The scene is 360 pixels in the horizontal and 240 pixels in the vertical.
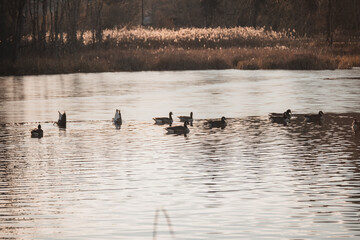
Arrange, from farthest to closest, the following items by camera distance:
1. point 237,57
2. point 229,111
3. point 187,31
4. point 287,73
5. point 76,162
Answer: point 187,31 < point 237,57 < point 287,73 < point 229,111 < point 76,162

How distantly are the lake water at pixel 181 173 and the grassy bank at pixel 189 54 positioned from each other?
62.8ft

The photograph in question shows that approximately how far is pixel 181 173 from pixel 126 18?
105070 mm

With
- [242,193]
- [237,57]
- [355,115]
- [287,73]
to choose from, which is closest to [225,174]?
[242,193]

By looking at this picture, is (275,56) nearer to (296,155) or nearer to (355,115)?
(355,115)

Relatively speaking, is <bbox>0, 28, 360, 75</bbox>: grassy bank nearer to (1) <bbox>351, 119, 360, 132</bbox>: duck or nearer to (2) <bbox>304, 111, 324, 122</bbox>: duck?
(2) <bbox>304, 111, 324, 122</bbox>: duck

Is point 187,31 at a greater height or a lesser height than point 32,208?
greater

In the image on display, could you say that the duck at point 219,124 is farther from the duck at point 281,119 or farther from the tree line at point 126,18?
the tree line at point 126,18

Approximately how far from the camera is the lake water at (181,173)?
42.7 feet

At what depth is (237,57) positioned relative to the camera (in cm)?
6191

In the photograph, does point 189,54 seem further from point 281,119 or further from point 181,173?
point 181,173

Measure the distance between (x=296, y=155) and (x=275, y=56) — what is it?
40.1m

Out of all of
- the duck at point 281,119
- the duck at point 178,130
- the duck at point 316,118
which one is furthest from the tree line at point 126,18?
the duck at point 178,130

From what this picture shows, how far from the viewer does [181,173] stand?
18094 millimetres

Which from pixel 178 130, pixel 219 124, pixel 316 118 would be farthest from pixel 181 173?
pixel 316 118
